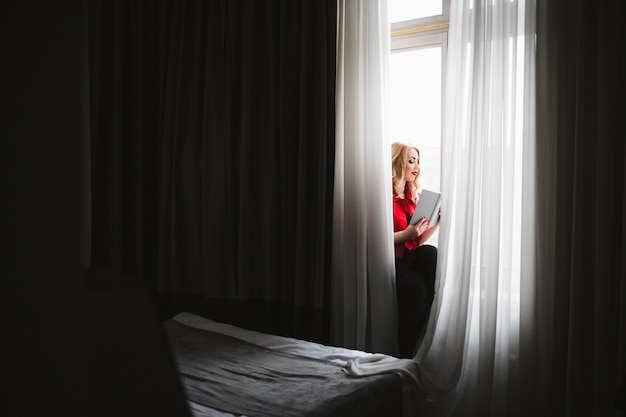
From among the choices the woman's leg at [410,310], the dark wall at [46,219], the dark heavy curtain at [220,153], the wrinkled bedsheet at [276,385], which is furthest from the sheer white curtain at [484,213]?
the dark wall at [46,219]

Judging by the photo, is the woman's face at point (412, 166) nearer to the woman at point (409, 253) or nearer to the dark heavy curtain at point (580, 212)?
the woman at point (409, 253)

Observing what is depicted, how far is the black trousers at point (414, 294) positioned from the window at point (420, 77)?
8.0 inches

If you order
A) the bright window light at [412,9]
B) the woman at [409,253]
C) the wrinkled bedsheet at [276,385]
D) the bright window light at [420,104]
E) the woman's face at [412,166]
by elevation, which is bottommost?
the wrinkled bedsheet at [276,385]

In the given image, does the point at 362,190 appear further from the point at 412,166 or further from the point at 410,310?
the point at 410,310

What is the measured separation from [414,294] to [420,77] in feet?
3.80

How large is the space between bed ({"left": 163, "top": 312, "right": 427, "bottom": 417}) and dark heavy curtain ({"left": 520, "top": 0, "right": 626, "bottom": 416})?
2.30 ft

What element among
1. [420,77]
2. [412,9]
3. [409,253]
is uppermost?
[412,9]

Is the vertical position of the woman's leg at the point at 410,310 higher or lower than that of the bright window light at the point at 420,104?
lower

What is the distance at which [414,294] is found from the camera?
2799 millimetres

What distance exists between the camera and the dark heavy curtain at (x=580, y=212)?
2135mm

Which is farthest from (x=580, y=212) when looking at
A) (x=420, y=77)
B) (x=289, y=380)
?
(x=289, y=380)

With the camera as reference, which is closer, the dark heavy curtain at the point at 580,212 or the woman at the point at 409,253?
the dark heavy curtain at the point at 580,212

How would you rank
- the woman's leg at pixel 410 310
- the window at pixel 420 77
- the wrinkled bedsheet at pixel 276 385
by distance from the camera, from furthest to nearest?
1. the window at pixel 420 77
2. the woman's leg at pixel 410 310
3. the wrinkled bedsheet at pixel 276 385

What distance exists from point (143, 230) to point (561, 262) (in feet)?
8.17
